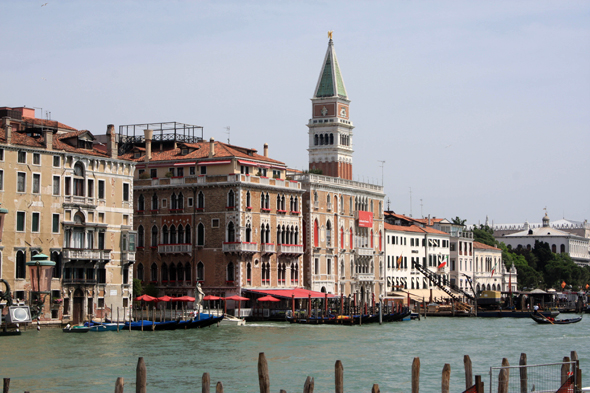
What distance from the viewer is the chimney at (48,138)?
48.0 m

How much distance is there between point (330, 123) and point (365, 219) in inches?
631

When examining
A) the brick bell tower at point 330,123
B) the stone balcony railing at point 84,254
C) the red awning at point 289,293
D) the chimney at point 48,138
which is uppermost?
the brick bell tower at point 330,123

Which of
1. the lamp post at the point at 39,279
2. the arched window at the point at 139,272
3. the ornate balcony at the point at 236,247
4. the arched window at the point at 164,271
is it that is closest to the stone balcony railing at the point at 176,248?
the arched window at the point at 164,271

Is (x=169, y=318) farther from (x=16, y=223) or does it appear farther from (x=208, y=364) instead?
(x=208, y=364)

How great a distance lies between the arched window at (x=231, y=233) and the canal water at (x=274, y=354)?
689cm

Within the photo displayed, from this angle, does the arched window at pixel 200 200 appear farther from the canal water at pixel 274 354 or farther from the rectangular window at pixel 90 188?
the rectangular window at pixel 90 188

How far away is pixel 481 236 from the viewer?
345 ft

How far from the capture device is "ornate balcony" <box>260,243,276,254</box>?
2343 inches

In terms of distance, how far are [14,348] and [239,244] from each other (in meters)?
22.5

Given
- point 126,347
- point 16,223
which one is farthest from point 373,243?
point 126,347

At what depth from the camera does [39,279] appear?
44250 millimetres

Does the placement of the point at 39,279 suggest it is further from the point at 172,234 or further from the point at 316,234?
the point at 316,234

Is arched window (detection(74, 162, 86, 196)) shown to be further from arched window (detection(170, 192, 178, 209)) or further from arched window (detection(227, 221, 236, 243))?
arched window (detection(227, 221, 236, 243))

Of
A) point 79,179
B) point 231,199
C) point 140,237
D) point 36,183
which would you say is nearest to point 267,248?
point 231,199
